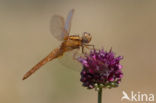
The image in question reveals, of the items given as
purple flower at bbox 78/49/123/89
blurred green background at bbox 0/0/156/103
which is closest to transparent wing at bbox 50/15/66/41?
purple flower at bbox 78/49/123/89

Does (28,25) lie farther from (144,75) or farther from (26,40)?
(144,75)

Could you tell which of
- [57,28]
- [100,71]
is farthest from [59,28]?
[100,71]

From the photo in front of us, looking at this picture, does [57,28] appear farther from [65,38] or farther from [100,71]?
[100,71]

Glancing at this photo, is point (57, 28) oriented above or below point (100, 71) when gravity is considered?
above

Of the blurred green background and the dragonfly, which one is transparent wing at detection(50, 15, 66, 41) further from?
the blurred green background

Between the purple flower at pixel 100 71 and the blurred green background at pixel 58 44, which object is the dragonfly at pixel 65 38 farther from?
the blurred green background at pixel 58 44

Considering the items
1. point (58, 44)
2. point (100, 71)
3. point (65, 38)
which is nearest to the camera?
point (100, 71)
